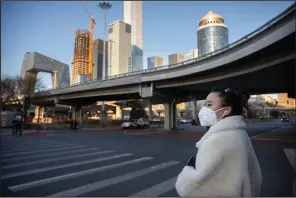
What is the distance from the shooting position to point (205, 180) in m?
1.51

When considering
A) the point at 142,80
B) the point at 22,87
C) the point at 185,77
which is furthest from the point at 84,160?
the point at 22,87

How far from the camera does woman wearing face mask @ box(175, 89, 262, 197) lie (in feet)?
4.82

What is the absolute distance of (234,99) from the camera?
1703 mm

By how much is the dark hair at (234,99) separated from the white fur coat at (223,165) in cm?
14

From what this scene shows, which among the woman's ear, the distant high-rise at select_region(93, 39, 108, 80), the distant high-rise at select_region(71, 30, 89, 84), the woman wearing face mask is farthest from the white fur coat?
the distant high-rise at select_region(93, 39, 108, 80)

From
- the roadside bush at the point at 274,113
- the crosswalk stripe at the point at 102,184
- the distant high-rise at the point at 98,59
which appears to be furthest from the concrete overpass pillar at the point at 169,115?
the roadside bush at the point at 274,113

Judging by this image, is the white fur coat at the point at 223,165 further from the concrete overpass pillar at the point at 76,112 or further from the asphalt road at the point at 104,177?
the concrete overpass pillar at the point at 76,112

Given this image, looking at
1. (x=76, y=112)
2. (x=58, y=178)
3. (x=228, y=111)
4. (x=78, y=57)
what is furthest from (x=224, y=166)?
(x=76, y=112)

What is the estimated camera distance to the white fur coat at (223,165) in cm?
147

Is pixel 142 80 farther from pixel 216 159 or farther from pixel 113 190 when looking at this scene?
pixel 216 159

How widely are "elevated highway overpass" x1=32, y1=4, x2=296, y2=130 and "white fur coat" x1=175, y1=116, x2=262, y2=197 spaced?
252 centimetres

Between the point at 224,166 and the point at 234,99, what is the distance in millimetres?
530

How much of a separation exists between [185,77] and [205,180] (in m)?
18.2

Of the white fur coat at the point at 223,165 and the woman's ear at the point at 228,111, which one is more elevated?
the woman's ear at the point at 228,111
